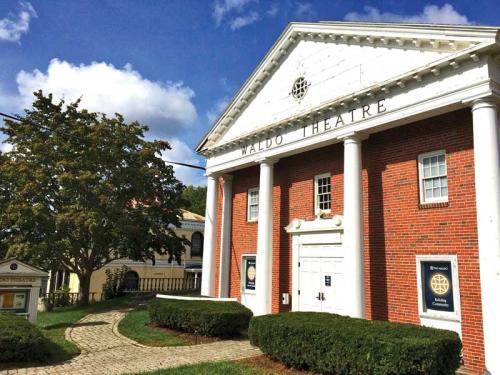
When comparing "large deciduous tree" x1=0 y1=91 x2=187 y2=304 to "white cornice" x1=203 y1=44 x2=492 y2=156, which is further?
"large deciduous tree" x1=0 y1=91 x2=187 y2=304

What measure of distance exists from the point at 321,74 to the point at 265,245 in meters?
6.31

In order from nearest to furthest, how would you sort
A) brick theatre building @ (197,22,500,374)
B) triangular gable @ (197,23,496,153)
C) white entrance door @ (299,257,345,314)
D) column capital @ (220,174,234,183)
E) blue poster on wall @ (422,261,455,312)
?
brick theatre building @ (197,22,500,374) → blue poster on wall @ (422,261,455,312) → triangular gable @ (197,23,496,153) → white entrance door @ (299,257,345,314) → column capital @ (220,174,234,183)

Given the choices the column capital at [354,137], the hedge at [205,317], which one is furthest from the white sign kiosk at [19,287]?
the column capital at [354,137]

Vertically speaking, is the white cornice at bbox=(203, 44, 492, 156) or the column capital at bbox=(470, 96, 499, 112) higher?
the white cornice at bbox=(203, 44, 492, 156)

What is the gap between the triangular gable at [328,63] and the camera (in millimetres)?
11578

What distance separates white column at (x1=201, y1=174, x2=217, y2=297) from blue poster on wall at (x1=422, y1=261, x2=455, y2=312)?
385 inches

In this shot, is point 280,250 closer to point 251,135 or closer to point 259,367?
point 251,135

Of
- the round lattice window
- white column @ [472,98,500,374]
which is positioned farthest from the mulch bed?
the round lattice window

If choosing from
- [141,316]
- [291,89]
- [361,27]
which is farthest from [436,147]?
[141,316]

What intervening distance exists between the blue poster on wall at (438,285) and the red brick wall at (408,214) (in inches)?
12.0

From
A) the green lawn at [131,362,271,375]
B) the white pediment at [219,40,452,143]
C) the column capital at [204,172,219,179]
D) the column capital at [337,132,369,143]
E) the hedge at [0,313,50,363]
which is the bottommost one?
the green lawn at [131,362,271,375]

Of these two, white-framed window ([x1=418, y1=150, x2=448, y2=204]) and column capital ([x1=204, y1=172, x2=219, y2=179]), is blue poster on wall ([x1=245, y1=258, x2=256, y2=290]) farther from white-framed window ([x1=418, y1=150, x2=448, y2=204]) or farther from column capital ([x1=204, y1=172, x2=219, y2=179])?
white-framed window ([x1=418, y1=150, x2=448, y2=204])

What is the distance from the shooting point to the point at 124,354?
434 inches

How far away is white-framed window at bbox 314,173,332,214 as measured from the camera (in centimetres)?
1548
